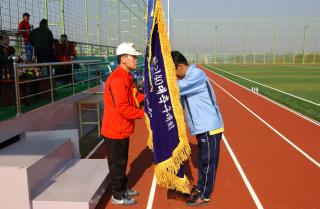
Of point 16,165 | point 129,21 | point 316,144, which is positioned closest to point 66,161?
point 16,165

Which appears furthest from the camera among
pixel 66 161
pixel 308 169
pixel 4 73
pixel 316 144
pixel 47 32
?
pixel 47 32

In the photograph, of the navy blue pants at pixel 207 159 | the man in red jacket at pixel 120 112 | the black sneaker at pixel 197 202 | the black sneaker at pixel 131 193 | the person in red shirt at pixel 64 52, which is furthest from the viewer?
the person in red shirt at pixel 64 52

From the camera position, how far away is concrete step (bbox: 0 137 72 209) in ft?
11.7

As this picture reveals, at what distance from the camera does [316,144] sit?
24.1 ft

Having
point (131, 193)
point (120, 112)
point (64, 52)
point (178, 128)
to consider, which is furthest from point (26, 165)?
point (64, 52)

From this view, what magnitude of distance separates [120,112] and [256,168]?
2.98 metres

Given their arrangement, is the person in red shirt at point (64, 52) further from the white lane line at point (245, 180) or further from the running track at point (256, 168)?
the white lane line at point (245, 180)

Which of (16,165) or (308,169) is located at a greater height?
(16,165)

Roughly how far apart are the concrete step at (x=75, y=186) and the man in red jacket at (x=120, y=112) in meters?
0.30

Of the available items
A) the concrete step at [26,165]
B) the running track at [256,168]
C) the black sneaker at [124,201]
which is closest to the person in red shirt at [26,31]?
the running track at [256,168]

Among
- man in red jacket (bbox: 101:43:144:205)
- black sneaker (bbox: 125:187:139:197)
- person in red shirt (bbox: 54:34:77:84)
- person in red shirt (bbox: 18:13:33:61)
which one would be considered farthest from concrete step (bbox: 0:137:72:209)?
person in red shirt (bbox: 54:34:77:84)

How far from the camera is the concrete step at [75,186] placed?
374cm

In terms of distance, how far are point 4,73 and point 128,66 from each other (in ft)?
10.6

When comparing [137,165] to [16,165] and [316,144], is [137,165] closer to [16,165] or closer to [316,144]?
[16,165]
